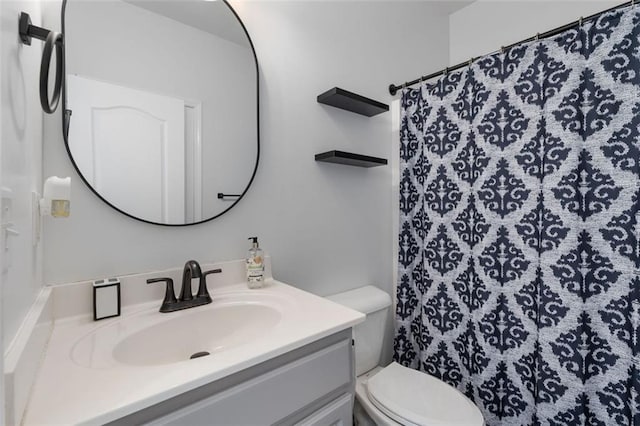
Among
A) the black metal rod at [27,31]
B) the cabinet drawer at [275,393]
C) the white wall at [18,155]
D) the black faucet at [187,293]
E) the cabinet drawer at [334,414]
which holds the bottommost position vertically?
the cabinet drawer at [334,414]

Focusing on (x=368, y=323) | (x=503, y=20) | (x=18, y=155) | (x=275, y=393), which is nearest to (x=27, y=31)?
(x=18, y=155)

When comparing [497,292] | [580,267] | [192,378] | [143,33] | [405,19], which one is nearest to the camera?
[192,378]

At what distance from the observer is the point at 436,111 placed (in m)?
1.49

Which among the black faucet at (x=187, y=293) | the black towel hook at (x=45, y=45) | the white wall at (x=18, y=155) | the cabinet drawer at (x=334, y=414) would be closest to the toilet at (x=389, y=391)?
the cabinet drawer at (x=334, y=414)

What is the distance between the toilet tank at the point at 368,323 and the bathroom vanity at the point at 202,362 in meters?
0.46

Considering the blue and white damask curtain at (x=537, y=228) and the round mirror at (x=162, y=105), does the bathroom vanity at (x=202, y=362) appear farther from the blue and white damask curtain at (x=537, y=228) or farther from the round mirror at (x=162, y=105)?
the blue and white damask curtain at (x=537, y=228)

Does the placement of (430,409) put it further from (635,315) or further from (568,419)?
(635,315)

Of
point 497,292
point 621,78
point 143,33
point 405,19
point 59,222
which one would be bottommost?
point 497,292

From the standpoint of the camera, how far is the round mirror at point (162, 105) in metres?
0.89

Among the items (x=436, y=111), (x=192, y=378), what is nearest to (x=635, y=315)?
(x=436, y=111)

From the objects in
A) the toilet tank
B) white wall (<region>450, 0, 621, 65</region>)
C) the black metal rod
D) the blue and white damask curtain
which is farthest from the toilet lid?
white wall (<region>450, 0, 621, 65</region>)

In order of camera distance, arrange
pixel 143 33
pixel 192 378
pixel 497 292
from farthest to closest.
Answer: pixel 497 292, pixel 143 33, pixel 192 378

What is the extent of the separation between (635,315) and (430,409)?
30.1 inches

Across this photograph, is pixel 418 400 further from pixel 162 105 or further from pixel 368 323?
pixel 162 105
